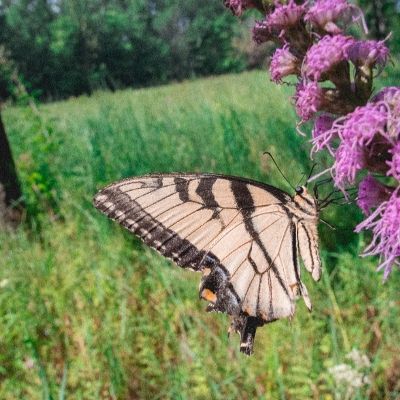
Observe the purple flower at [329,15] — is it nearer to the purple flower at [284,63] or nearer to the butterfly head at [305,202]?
Answer: the purple flower at [284,63]

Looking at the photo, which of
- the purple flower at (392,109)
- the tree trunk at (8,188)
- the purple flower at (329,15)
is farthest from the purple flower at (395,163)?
the tree trunk at (8,188)

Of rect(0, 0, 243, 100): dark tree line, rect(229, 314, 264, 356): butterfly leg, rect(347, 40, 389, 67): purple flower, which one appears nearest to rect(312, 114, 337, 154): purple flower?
rect(347, 40, 389, 67): purple flower

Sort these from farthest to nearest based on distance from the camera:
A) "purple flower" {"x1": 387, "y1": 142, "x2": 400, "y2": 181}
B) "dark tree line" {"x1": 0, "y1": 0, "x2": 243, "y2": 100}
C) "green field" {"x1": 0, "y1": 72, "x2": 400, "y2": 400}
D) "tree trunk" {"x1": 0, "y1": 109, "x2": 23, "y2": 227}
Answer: "dark tree line" {"x1": 0, "y1": 0, "x2": 243, "y2": 100} < "tree trunk" {"x1": 0, "y1": 109, "x2": 23, "y2": 227} < "green field" {"x1": 0, "y1": 72, "x2": 400, "y2": 400} < "purple flower" {"x1": 387, "y1": 142, "x2": 400, "y2": 181}

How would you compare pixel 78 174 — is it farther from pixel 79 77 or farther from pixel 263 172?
pixel 79 77

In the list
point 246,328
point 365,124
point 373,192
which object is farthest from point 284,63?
point 246,328

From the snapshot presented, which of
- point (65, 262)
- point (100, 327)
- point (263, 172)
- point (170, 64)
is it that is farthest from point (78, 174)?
point (170, 64)

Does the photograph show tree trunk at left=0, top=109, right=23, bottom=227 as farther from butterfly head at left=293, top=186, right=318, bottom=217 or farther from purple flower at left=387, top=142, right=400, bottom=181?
purple flower at left=387, top=142, right=400, bottom=181
